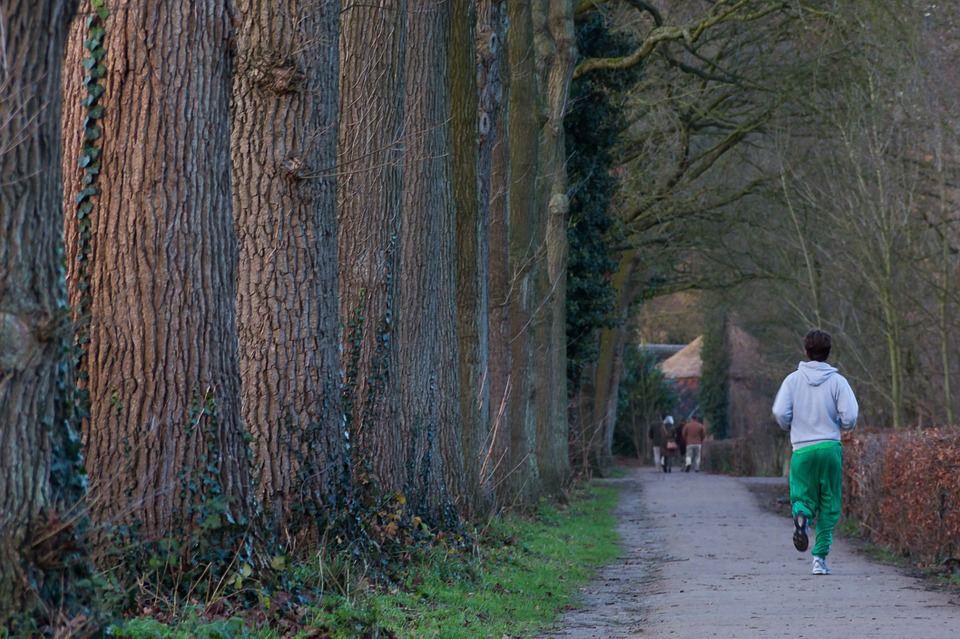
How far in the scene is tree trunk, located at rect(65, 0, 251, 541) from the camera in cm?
669

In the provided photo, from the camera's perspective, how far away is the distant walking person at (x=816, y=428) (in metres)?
10.7

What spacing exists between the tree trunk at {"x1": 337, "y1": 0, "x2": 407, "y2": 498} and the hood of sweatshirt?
133 inches

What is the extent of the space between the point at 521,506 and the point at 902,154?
9.87 meters

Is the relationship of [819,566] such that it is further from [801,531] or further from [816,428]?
[816,428]

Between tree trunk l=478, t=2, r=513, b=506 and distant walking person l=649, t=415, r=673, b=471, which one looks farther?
distant walking person l=649, t=415, r=673, b=471

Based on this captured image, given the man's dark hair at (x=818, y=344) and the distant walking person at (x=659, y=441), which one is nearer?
the man's dark hair at (x=818, y=344)

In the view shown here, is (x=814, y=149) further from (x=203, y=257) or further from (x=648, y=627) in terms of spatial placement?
(x=203, y=257)

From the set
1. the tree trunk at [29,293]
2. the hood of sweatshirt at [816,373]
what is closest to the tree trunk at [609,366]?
the hood of sweatshirt at [816,373]

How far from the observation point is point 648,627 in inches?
332

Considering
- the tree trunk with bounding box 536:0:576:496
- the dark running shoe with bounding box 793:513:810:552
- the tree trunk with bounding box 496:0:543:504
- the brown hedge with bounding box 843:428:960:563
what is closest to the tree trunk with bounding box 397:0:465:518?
the dark running shoe with bounding box 793:513:810:552

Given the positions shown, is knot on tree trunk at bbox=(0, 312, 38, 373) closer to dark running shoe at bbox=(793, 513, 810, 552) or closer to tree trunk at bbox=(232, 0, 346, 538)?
tree trunk at bbox=(232, 0, 346, 538)

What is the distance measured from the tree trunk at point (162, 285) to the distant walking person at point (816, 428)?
5462mm

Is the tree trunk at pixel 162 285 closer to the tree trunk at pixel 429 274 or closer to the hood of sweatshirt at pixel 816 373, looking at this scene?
the tree trunk at pixel 429 274

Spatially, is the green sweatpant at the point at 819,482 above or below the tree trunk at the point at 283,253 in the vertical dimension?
below
